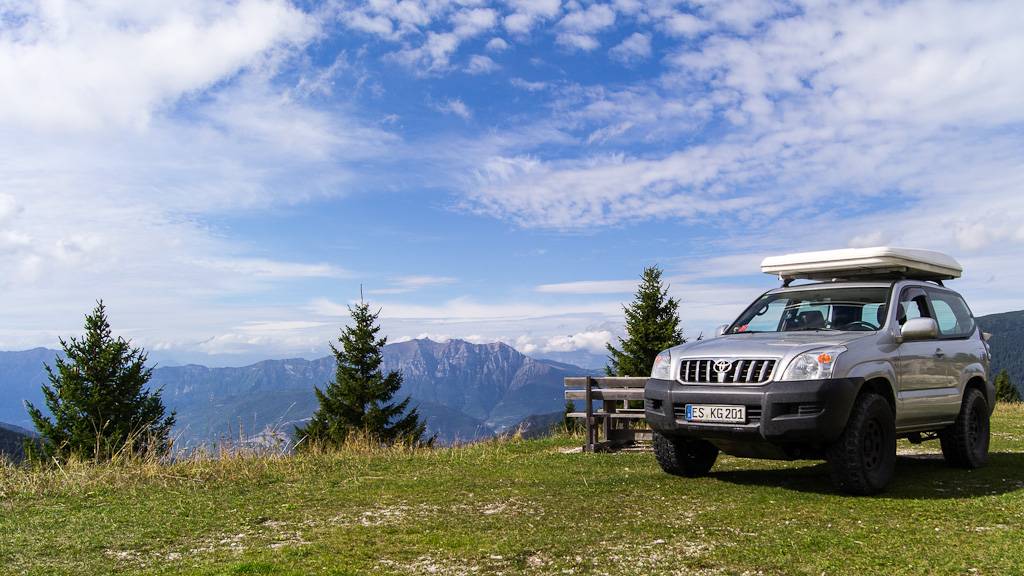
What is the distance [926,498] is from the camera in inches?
256

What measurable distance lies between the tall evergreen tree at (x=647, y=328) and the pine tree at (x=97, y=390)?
20874mm

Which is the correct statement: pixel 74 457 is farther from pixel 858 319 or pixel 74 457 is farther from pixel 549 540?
pixel 858 319

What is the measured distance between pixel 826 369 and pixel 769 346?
0.55 meters

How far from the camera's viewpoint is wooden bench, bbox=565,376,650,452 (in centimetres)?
1105

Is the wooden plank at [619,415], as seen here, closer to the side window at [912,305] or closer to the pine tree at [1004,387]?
the side window at [912,305]

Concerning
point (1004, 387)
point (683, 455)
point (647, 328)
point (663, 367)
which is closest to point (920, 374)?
point (683, 455)

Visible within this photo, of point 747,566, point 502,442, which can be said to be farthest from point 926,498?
point 502,442

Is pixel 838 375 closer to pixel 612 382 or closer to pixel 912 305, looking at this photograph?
pixel 912 305

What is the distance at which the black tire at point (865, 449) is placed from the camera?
6.41 meters

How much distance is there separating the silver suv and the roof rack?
22 cm

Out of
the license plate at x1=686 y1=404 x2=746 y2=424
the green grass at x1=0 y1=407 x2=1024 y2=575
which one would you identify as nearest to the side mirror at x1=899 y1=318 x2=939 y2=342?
the green grass at x1=0 y1=407 x2=1024 y2=575

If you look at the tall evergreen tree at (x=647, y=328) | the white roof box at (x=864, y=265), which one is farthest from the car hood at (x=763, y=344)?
the tall evergreen tree at (x=647, y=328)

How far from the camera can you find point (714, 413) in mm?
6566

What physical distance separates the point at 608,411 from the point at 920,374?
479 centimetres
